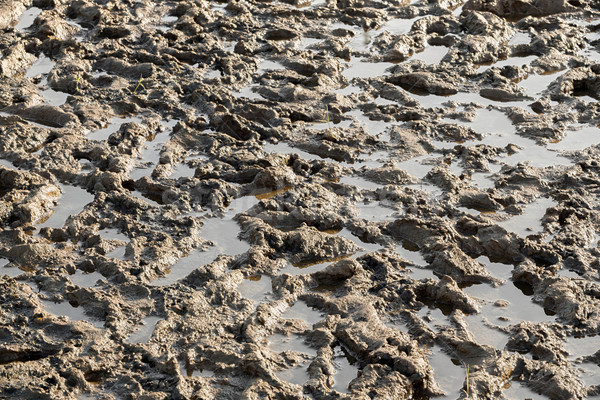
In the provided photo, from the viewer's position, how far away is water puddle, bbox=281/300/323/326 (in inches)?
194

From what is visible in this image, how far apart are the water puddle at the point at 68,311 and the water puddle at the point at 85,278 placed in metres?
0.20

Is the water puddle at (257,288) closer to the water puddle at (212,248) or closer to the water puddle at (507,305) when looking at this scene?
the water puddle at (212,248)

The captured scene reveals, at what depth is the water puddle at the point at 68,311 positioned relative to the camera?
15.8ft

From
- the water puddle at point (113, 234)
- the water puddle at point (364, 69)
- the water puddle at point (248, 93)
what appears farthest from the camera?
the water puddle at point (364, 69)

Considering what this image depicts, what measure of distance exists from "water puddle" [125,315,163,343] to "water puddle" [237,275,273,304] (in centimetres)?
57

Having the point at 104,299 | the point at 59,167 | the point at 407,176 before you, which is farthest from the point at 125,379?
the point at 407,176

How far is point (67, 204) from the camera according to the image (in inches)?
234

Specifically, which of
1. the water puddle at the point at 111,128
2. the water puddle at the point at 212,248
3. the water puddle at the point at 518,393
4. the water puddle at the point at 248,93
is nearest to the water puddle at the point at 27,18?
the water puddle at the point at 111,128

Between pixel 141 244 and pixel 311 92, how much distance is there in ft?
8.93

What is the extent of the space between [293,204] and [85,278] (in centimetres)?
157

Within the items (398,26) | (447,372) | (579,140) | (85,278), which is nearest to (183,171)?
(85,278)

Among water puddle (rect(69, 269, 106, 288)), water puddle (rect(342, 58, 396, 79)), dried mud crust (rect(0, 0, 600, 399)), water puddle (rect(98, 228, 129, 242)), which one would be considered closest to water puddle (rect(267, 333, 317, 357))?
dried mud crust (rect(0, 0, 600, 399))

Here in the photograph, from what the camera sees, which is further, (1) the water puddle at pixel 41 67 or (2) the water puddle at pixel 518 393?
(1) the water puddle at pixel 41 67

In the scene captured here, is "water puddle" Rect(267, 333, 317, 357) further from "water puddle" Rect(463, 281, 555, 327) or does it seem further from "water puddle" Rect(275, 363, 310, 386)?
"water puddle" Rect(463, 281, 555, 327)
